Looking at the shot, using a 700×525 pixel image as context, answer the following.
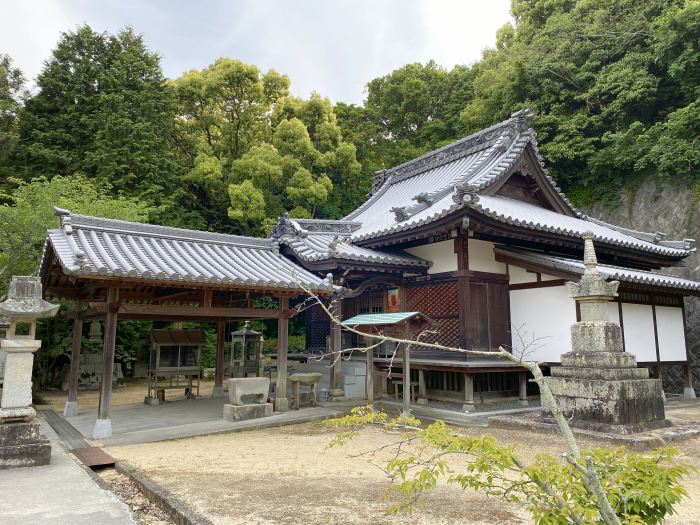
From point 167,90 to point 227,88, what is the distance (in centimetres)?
313

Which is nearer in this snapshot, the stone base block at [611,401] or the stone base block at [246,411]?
the stone base block at [611,401]

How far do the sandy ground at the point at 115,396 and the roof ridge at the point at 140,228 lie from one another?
526 centimetres

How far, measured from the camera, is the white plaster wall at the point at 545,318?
10.7m

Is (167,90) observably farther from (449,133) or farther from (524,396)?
(524,396)

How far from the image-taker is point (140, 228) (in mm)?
10125

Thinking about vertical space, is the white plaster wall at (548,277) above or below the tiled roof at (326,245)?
below

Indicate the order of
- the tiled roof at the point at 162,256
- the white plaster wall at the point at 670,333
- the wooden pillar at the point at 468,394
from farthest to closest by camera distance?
1. the white plaster wall at the point at 670,333
2. the wooden pillar at the point at 468,394
3. the tiled roof at the point at 162,256

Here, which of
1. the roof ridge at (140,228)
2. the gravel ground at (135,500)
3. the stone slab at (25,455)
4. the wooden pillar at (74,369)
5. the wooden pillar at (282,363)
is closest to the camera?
the gravel ground at (135,500)

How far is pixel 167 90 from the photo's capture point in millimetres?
24297

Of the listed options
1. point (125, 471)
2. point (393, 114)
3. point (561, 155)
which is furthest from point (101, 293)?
point (393, 114)

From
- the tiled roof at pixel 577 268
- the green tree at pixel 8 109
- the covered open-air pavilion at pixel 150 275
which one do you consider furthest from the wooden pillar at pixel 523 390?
the green tree at pixel 8 109

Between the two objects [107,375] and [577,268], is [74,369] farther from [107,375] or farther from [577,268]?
[577,268]

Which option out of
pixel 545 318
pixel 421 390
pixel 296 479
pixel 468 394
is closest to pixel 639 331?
pixel 545 318

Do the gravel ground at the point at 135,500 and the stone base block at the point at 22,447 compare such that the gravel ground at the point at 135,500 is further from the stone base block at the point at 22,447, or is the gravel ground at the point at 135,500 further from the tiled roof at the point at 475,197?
the tiled roof at the point at 475,197
